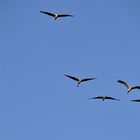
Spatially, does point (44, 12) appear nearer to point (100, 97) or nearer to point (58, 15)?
point (58, 15)

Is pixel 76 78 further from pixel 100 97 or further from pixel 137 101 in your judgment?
pixel 137 101

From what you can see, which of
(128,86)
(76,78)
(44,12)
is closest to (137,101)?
A: (128,86)

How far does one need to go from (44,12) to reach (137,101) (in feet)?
97.0

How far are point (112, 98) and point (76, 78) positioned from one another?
33.2ft

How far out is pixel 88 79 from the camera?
5620 inches

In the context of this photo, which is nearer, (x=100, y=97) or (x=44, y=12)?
(x=44, y=12)

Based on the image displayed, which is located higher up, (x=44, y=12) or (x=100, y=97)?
(x=44, y=12)

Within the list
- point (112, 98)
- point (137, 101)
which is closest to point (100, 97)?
point (112, 98)

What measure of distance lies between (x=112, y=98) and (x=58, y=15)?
79.7ft

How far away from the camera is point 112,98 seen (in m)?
145

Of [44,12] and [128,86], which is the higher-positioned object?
[44,12]

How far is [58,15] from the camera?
14388 cm

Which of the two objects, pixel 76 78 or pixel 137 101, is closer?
pixel 137 101

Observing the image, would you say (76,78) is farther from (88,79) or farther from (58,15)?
(58,15)
